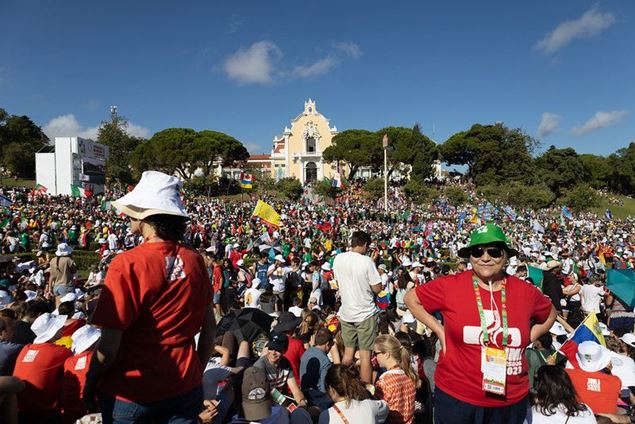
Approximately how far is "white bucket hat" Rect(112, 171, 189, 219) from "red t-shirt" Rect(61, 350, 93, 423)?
6.60ft

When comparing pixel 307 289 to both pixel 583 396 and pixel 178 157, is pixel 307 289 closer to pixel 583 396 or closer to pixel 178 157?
pixel 583 396

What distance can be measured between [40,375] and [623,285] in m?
7.56

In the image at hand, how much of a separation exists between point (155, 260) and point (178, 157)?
2246 inches

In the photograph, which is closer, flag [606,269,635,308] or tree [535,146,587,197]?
flag [606,269,635,308]

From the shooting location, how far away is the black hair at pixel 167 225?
1874 millimetres

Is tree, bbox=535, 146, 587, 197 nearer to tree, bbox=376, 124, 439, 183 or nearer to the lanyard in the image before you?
tree, bbox=376, 124, 439, 183

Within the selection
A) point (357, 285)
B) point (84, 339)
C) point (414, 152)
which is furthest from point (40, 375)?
point (414, 152)

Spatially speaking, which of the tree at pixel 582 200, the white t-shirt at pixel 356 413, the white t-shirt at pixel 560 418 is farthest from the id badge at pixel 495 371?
the tree at pixel 582 200

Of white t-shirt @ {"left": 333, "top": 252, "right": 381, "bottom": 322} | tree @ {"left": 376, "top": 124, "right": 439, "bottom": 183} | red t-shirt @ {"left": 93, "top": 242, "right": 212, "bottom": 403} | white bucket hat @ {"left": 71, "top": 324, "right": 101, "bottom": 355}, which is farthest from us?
tree @ {"left": 376, "top": 124, "right": 439, "bottom": 183}

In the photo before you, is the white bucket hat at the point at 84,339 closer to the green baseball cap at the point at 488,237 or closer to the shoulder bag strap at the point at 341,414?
the shoulder bag strap at the point at 341,414

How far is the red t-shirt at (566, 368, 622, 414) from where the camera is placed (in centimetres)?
342

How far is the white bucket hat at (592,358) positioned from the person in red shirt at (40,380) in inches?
161

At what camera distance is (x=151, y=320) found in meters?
1.74

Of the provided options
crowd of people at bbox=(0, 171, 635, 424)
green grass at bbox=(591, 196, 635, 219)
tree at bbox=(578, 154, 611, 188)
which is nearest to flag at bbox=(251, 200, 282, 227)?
crowd of people at bbox=(0, 171, 635, 424)
